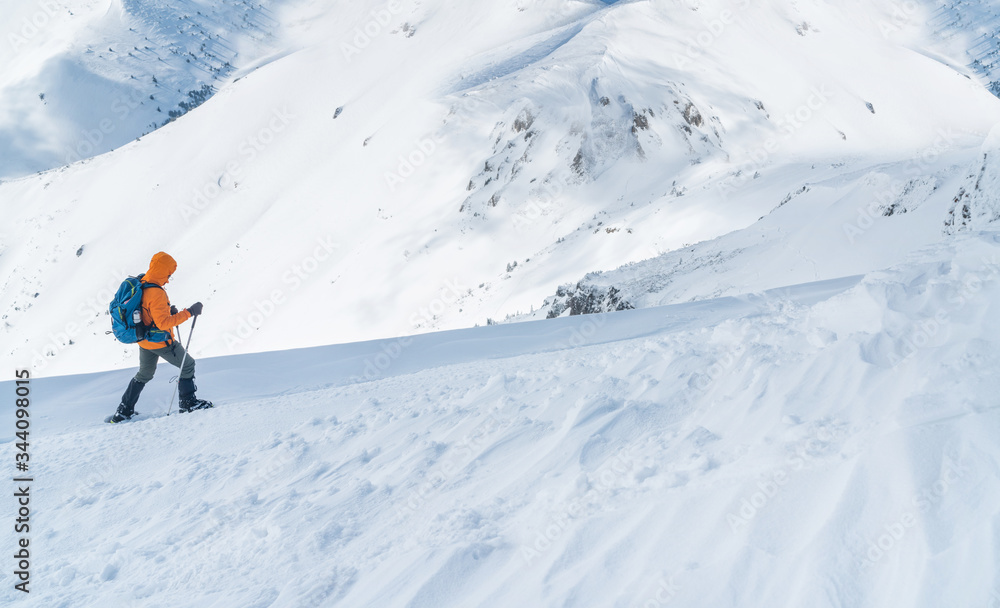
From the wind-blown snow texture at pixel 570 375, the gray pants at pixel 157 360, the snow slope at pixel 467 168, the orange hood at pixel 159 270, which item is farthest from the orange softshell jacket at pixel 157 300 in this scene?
the snow slope at pixel 467 168

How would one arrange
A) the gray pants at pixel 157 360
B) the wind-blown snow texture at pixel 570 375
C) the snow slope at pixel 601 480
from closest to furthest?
the snow slope at pixel 601 480 → the wind-blown snow texture at pixel 570 375 → the gray pants at pixel 157 360

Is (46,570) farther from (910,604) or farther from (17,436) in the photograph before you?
(910,604)

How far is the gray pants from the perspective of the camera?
19.0 feet

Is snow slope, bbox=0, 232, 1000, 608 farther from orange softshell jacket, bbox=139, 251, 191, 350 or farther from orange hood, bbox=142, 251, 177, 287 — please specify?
orange hood, bbox=142, 251, 177, 287

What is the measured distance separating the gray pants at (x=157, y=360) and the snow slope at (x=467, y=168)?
9.68 m

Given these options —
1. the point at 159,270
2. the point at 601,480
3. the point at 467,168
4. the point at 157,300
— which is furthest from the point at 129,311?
the point at 467,168

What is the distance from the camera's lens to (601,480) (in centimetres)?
325

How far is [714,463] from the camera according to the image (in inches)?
126

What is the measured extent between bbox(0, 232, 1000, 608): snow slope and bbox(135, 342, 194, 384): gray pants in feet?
2.27

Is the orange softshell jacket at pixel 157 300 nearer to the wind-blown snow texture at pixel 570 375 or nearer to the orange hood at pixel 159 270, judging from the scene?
the orange hood at pixel 159 270

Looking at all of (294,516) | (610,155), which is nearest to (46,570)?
(294,516)

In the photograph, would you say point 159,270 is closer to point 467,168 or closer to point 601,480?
point 601,480

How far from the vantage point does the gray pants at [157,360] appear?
580cm

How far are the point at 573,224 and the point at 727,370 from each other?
2389 cm
